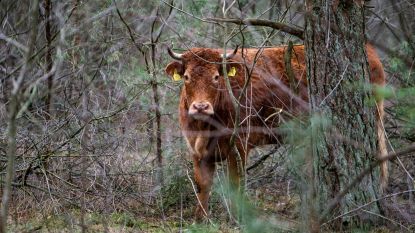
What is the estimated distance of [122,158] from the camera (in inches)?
306

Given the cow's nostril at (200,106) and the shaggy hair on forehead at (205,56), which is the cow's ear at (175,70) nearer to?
the shaggy hair on forehead at (205,56)

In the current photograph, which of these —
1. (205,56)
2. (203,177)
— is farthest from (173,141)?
(205,56)

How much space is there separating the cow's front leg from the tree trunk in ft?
6.10

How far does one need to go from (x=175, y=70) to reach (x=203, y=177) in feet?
4.42

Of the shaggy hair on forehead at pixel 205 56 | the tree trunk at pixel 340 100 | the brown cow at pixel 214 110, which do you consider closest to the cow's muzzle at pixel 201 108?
the brown cow at pixel 214 110

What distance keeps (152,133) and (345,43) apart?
3409 mm

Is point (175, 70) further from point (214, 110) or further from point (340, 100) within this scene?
point (340, 100)

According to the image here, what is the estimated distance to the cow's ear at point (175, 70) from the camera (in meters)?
7.88

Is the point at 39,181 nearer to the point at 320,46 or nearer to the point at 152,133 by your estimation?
the point at 152,133

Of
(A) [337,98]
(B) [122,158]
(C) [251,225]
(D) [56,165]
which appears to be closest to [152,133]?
(B) [122,158]

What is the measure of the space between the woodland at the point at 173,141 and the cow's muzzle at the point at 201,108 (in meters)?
0.73

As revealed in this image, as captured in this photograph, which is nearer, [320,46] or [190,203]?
[320,46]

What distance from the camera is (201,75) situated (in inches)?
303

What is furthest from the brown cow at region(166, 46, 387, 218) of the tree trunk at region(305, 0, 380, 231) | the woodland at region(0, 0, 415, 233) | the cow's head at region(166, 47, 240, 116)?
the tree trunk at region(305, 0, 380, 231)
